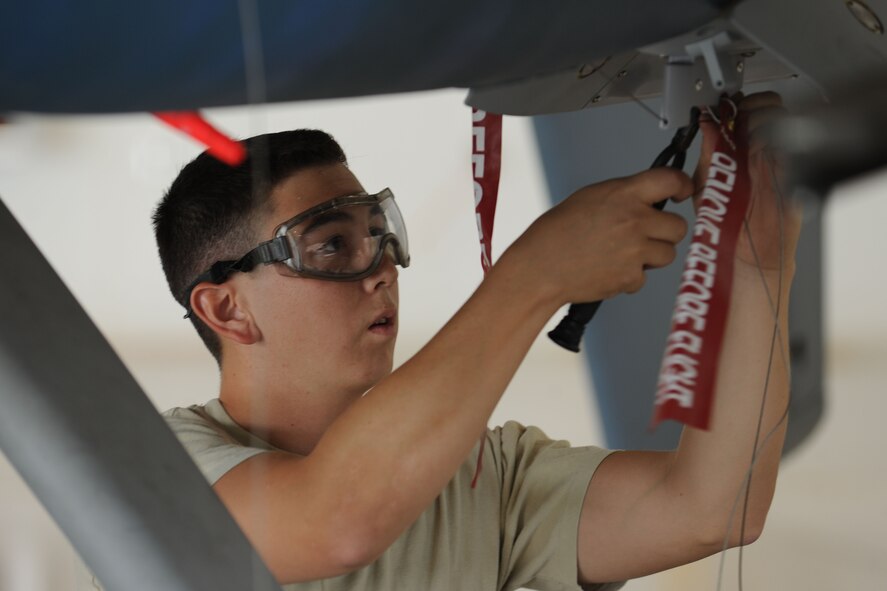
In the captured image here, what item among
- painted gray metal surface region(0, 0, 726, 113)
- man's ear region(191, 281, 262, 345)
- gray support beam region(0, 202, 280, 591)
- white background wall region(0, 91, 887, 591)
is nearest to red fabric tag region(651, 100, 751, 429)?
painted gray metal surface region(0, 0, 726, 113)

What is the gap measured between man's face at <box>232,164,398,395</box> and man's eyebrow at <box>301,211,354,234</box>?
0.05 feet

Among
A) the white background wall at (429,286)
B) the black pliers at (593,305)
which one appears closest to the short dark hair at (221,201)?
the black pliers at (593,305)

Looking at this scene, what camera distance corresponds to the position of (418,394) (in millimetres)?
785

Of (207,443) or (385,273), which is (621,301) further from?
(207,443)

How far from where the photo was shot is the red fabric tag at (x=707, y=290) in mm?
660

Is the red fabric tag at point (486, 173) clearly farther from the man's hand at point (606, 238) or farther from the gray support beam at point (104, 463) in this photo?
the gray support beam at point (104, 463)

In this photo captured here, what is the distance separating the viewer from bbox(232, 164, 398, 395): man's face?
1069 mm

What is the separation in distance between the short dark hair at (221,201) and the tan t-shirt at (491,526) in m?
0.14

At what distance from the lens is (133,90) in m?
0.59

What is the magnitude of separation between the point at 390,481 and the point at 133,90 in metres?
0.31

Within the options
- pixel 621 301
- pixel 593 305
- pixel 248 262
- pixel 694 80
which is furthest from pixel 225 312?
pixel 621 301

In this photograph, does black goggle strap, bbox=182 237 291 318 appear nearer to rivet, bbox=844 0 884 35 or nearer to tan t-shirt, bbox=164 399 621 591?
tan t-shirt, bbox=164 399 621 591

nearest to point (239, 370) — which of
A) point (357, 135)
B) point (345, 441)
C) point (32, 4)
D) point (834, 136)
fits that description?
point (345, 441)

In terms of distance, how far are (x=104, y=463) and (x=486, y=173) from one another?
41cm
